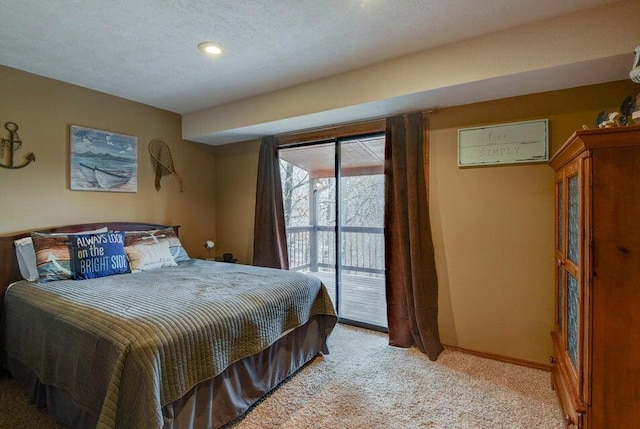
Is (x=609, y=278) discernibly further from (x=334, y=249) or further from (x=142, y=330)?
(x=334, y=249)

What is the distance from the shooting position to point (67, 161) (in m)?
2.89

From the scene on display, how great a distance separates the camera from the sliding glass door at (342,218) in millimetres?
3418

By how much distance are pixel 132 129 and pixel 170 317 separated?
2.60m

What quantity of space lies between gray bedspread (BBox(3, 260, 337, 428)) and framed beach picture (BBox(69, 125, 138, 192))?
1.13 meters

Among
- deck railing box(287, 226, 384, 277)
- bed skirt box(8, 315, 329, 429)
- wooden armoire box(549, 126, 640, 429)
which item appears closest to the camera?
wooden armoire box(549, 126, 640, 429)

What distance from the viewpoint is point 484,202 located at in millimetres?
2602

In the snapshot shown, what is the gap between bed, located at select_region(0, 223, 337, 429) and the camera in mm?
1405

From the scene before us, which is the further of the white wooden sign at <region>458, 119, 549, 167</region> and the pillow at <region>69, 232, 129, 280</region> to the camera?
the pillow at <region>69, 232, 129, 280</region>

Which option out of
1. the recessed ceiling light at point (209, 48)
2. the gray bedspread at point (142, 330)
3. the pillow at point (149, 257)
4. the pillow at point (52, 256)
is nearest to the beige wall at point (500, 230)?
the gray bedspread at point (142, 330)

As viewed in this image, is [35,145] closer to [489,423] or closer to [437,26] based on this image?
[437,26]

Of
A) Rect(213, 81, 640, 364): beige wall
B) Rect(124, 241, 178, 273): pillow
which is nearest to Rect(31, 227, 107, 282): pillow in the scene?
Rect(124, 241, 178, 273): pillow

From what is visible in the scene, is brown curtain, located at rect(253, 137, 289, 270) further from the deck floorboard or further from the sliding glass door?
the deck floorboard

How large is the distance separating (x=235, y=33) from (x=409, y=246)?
215cm

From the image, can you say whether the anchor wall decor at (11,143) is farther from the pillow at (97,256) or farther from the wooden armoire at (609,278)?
the wooden armoire at (609,278)
